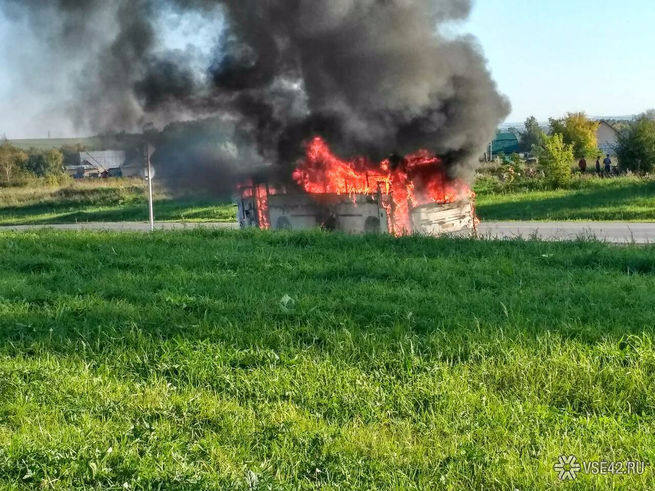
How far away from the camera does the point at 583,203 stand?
23547mm

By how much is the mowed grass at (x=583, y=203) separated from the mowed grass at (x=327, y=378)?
55.0 ft

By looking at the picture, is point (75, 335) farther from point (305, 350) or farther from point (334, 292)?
point (334, 292)

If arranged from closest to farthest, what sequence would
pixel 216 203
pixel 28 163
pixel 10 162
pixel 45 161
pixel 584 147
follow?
pixel 216 203, pixel 584 147, pixel 10 162, pixel 28 163, pixel 45 161

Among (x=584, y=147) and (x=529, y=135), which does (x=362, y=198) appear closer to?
(x=584, y=147)

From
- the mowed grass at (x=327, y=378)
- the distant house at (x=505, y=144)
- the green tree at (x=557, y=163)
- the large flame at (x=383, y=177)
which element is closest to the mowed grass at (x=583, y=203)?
the green tree at (x=557, y=163)

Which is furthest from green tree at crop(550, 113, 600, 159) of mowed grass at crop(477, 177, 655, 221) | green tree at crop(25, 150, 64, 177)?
green tree at crop(25, 150, 64, 177)

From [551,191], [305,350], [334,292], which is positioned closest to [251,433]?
[305,350]

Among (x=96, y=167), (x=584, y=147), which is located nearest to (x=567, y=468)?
(x=584, y=147)

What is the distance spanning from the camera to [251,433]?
3.14m

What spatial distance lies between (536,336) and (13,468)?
2866mm

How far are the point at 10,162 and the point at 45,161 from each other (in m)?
8.10

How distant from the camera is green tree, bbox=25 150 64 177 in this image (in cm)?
5666

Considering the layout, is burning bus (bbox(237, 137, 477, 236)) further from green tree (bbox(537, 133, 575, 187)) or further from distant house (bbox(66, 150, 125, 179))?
distant house (bbox(66, 150, 125, 179))

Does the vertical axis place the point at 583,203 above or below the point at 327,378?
above
